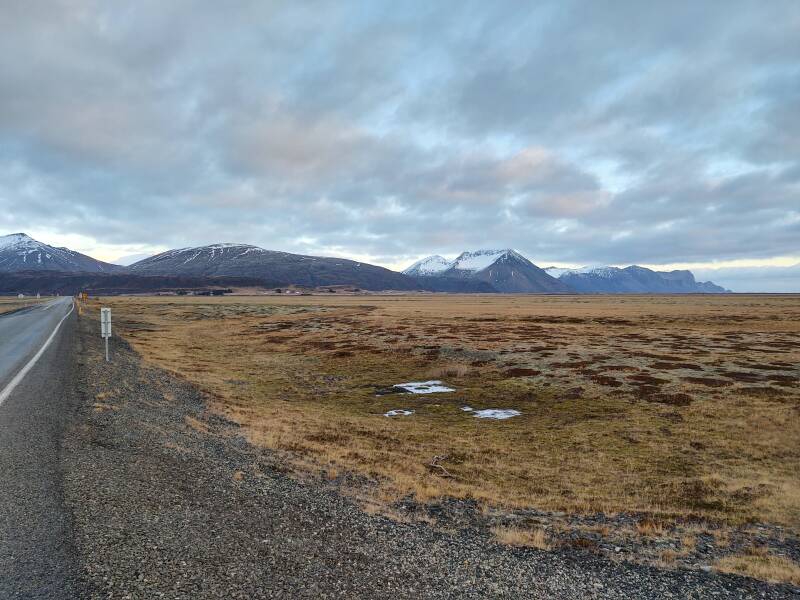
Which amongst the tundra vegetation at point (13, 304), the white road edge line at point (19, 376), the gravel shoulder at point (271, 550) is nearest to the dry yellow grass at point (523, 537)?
the gravel shoulder at point (271, 550)

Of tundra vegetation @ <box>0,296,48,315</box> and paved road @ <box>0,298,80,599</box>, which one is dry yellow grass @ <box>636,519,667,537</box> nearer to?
paved road @ <box>0,298,80,599</box>

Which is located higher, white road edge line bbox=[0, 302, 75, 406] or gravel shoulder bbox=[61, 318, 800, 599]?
white road edge line bbox=[0, 302, 75, 406]

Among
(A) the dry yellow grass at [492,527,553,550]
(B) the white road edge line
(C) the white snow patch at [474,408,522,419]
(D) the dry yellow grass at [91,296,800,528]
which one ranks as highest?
(B) the white road edge line

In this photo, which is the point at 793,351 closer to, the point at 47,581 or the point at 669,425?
the point at 669,425

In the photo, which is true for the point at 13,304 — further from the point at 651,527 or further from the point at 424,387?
the point at 651,527

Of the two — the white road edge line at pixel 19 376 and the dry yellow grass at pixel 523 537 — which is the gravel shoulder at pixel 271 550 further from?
the white road edge line at pixel 19 376

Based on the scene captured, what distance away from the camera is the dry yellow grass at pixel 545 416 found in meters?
15.1

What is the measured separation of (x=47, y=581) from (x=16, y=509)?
2872mm

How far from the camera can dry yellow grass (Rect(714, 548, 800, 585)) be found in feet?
29.6

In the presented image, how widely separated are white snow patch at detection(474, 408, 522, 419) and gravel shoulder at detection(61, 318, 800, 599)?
52.0ft

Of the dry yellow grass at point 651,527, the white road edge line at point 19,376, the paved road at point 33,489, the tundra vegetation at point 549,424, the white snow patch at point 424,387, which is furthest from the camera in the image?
the white snow patch at point 424,387

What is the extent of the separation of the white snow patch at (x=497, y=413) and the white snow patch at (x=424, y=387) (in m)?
5.68

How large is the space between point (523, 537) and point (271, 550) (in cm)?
571

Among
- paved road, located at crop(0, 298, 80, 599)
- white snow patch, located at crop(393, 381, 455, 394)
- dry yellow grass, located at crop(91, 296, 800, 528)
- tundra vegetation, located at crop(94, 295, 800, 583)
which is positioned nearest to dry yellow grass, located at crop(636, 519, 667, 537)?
tundra vegetation, located at crop(94, 295, 800, 583)
